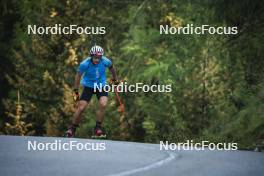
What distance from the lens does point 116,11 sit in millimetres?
30656

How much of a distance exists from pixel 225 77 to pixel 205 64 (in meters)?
0.88

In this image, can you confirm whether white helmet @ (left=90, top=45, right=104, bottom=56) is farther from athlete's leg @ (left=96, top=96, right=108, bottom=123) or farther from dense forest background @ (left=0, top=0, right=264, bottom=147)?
dense forest background @ (left=0, top=0, right=264, bottom=147)

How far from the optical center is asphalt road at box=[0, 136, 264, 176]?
25.8 feet

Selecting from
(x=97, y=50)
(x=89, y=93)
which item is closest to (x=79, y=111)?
(x=89, y=93)

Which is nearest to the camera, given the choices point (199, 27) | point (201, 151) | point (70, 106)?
point (201, 151)

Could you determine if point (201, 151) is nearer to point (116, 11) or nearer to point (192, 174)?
point (192, 174)

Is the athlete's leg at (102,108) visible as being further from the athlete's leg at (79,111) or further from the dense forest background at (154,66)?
the dense forest background at (154,66)

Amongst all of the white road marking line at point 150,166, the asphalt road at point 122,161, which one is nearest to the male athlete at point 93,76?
the asphalt road at point 122,161

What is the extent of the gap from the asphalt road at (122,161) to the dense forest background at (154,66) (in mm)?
3561

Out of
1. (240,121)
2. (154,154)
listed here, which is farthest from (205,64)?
(154,154)

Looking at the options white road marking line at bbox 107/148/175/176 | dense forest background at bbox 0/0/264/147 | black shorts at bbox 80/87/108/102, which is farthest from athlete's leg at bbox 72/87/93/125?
white road marking line at bbox 107/148/175/176

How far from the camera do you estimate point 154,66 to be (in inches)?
855

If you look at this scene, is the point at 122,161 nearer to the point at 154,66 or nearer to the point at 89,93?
the point at 89,93

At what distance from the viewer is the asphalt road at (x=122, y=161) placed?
7.85 meters
